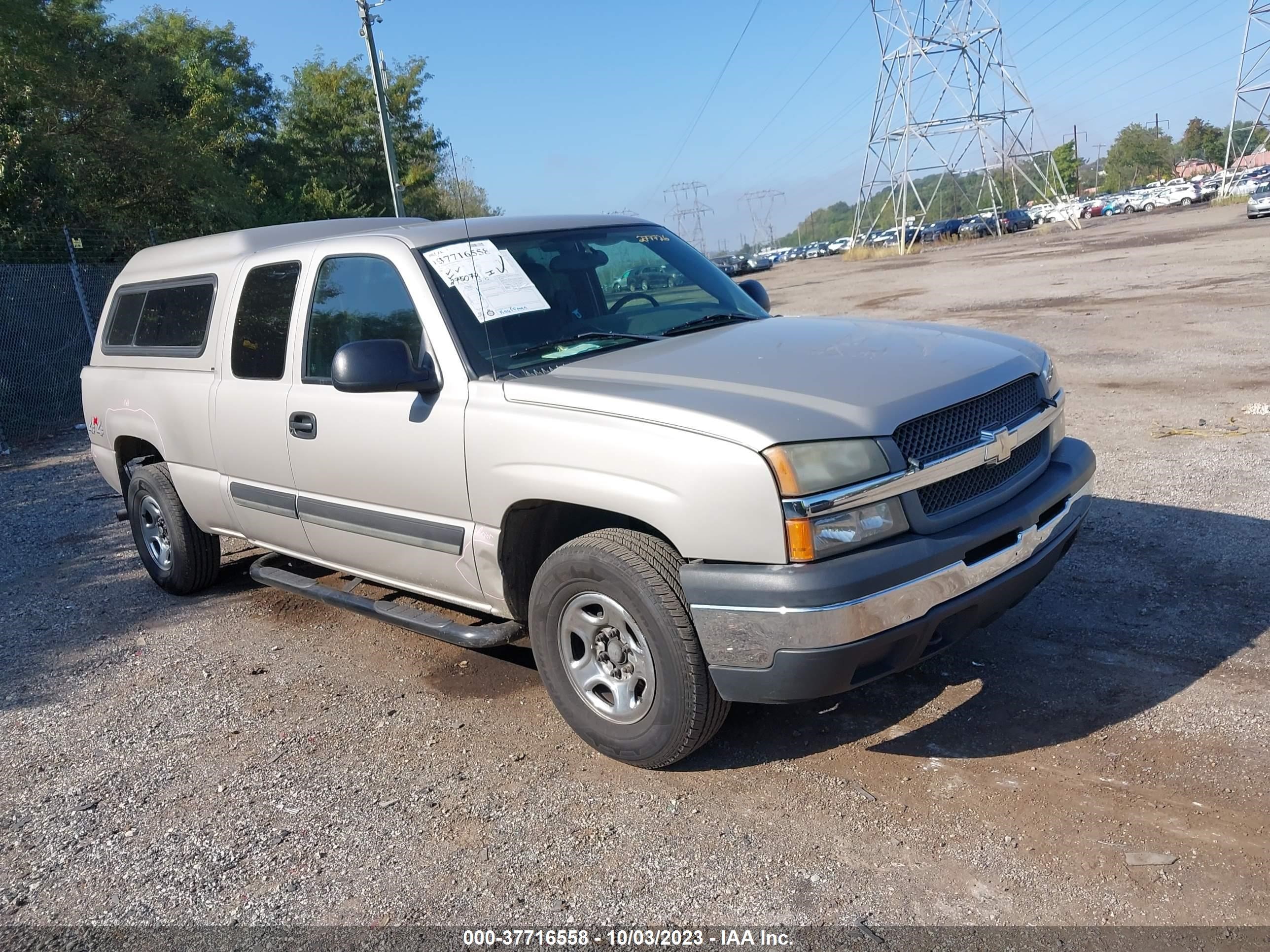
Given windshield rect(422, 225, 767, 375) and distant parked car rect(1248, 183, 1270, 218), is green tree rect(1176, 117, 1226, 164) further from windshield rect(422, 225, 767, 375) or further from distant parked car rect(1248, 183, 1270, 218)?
windshield rect(422, 225, 767, 375)

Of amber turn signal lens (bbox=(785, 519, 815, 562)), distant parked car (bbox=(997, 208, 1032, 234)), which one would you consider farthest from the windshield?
distant parked car (bbox=(997, 208, 1032, 234))

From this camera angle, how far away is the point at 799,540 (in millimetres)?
2930

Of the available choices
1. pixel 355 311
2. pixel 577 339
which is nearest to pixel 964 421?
pixel 577 339

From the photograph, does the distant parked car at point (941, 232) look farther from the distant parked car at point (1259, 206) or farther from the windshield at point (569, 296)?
the windshield at point (569, 296)

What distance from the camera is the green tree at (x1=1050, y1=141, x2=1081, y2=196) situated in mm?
117250

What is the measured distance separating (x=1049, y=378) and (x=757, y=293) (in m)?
1.73

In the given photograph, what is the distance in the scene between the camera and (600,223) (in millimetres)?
4766

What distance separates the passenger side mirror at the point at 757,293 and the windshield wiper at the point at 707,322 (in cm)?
45

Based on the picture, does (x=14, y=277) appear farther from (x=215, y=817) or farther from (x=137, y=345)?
(x=215, y=817)

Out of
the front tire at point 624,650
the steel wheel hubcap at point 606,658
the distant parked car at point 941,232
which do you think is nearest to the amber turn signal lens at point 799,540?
the front tire at point 624,650

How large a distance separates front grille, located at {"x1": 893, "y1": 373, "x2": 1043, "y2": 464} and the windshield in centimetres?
136

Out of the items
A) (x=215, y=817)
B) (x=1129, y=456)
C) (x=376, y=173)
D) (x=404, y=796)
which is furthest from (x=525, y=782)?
(x=376, y=173)

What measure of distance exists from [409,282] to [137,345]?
2739mm

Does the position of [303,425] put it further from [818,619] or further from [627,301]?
[818,619]
